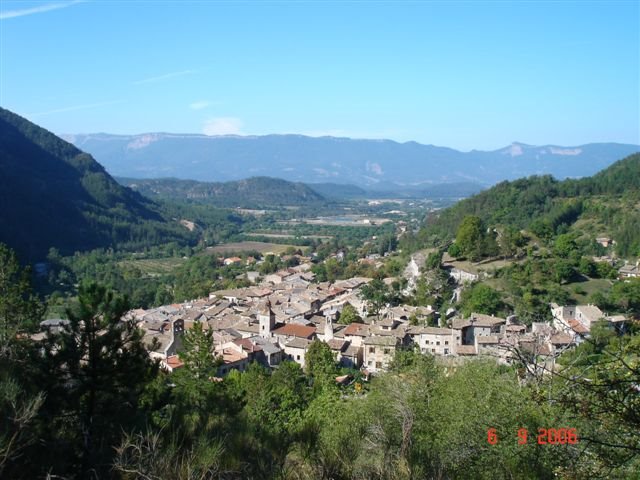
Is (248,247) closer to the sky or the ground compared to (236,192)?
closer to the ground

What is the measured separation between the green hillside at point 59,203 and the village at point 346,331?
28.4m

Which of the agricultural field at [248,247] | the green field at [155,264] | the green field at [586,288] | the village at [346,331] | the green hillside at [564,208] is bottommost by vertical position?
the agricultural field at [248,247]

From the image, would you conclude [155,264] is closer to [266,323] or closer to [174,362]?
[266,323]

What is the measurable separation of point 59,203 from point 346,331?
180ft

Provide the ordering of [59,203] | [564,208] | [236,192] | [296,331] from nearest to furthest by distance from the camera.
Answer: [296,331], [564,208], [59,203], [236,192]

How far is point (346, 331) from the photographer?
22531mm

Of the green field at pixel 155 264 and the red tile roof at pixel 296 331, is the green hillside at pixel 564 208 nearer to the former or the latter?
the red tile roof at pixel 296 331

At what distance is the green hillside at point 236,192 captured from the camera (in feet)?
438

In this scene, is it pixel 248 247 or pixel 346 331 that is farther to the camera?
pixel 248 247

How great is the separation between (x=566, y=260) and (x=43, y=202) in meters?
57.4
